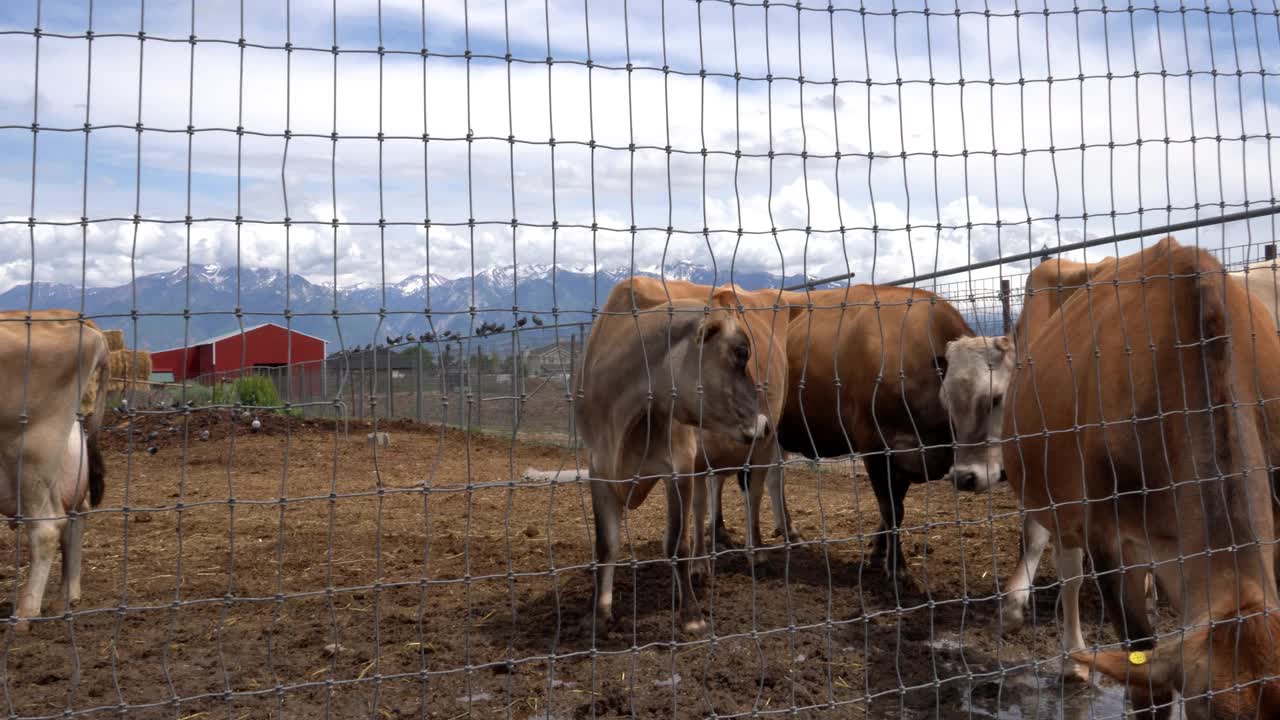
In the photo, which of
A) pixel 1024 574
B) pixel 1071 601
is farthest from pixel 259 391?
pixel 1071 601

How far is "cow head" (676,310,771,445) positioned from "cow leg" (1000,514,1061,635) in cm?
175

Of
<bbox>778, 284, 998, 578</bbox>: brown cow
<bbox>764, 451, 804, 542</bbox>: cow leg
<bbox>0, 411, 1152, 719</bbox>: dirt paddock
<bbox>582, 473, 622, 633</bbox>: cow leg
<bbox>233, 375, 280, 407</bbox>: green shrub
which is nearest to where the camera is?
<bbox>0, 411, 1152, 719</bbox>: dirt paddock

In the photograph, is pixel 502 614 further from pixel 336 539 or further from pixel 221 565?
pixel 336 539

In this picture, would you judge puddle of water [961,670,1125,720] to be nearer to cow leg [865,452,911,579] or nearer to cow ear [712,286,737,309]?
cow leg [865,452,911,579]

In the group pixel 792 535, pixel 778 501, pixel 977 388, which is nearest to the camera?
pixel 977 388

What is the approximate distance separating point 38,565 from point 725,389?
3727 millimetres

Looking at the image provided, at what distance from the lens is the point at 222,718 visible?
163 inches

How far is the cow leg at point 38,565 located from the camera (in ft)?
18.8

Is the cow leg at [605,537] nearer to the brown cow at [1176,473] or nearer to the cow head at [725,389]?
the cow head at [725,389]

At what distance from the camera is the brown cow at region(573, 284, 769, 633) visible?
220 inches

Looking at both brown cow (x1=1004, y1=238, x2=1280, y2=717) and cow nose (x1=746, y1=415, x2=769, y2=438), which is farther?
cow nose (x1=746, y1=415, x2=769, y2=438)

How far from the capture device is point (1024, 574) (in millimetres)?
6203

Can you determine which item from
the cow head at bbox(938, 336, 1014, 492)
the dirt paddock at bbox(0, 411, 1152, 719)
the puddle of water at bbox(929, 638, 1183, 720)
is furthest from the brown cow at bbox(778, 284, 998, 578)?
the puddle of water at bbox(929, 638, 1183, 720)

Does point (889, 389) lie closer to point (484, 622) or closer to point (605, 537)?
point (605, 537)
